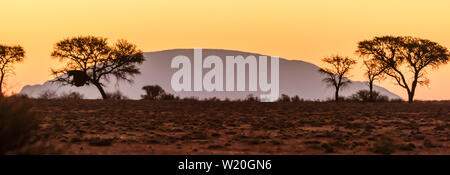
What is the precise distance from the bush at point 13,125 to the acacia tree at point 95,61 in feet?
168

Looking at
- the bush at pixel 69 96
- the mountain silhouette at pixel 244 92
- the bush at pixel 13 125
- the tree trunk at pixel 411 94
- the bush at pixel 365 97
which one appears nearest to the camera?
the bush at pixel 13 125

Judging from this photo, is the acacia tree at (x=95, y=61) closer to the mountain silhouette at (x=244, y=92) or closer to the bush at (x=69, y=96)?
the bush at (x=69, y=96)

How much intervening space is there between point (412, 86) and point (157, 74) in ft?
341

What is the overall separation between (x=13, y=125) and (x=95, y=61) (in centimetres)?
5347

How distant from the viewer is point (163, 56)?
172m

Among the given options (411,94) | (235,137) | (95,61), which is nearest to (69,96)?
(95,61)

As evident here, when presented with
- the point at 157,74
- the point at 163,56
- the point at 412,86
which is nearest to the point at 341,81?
the point at 412,86

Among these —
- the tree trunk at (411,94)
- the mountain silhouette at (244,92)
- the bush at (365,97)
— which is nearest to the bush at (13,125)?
the tree trunk at (411,94)

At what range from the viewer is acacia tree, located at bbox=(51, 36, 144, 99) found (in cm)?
6172

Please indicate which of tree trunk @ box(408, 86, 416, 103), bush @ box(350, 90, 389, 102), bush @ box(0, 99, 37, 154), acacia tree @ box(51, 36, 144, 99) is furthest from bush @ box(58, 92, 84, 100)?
bush @ box(0, 99, 37, 154)

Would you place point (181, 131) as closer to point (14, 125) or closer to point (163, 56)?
point (14, 125)

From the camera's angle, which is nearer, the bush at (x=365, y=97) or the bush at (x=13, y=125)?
the bush at (x=13, y=125)

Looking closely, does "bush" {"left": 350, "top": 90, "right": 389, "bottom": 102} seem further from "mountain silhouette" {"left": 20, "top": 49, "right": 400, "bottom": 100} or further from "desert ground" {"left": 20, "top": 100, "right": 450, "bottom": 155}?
"mountain silhouette" {"left": 20, "top": 49, "right": 400, "bottom": 100}

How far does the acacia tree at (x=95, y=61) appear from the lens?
202 ft
